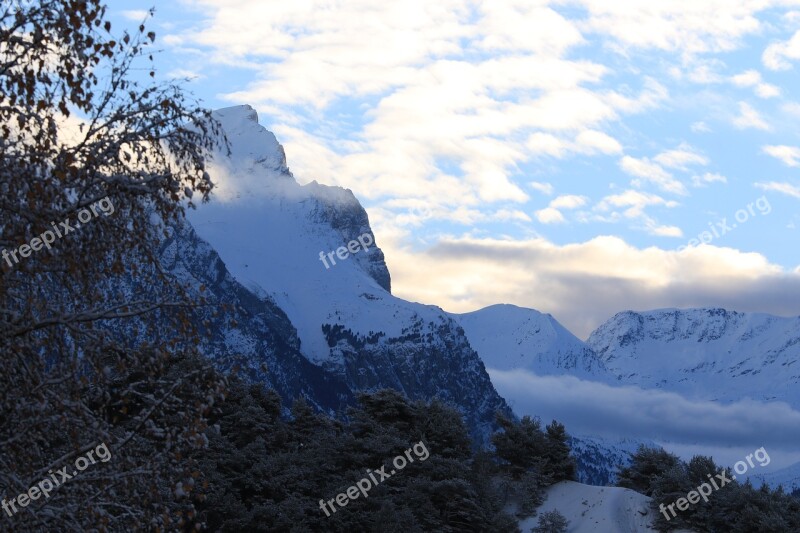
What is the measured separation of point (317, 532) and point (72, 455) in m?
28.3

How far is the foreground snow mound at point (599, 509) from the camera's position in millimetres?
45906

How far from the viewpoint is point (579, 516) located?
156 ft
